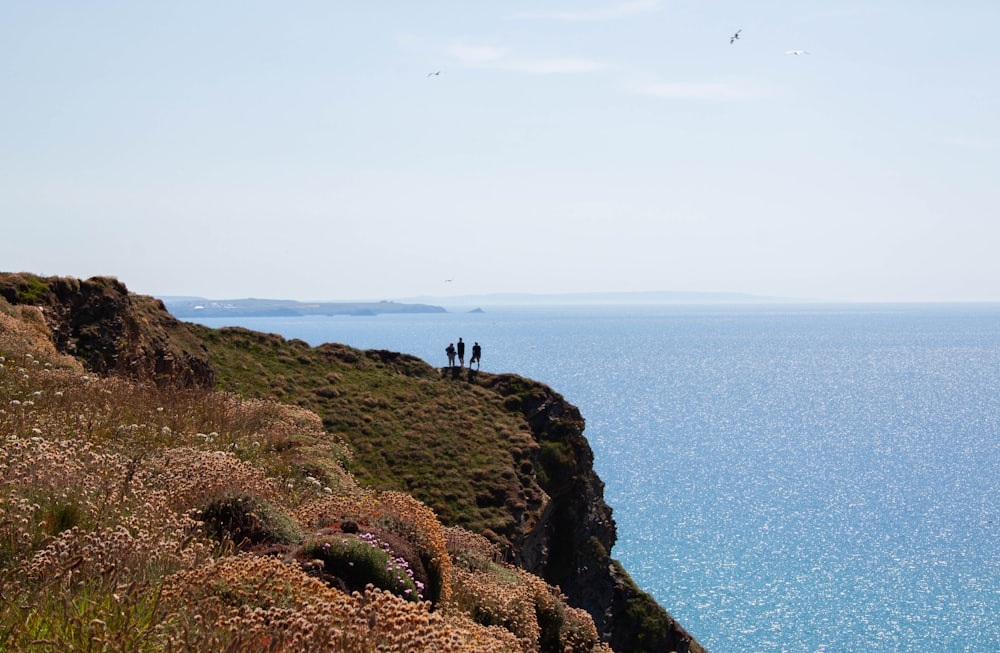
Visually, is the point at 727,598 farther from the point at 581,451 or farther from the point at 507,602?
the point at 507,602

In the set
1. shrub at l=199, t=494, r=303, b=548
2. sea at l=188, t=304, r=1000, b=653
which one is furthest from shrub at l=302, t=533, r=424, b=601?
sea at l=188, t=304, r=1000, b=653

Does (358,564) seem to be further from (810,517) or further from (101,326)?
(810,517)

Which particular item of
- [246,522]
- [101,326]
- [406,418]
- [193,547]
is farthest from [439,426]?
[193,547]

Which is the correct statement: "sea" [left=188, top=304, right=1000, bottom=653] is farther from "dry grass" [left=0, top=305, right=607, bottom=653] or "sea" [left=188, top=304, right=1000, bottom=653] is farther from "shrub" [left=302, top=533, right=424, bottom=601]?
"shrub" [left=302, top=533, right=424, bottom=601]

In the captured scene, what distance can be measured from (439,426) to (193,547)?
29.2 metres

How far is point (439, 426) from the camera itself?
1441 inches

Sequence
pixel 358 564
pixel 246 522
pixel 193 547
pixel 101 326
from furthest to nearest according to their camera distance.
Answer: pixel 101 326, pixel 246 522, pixel 358 564, pixel 193 547

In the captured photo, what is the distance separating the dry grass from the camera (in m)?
5.64

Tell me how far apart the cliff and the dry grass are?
29.6 ft

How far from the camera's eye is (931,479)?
286ft

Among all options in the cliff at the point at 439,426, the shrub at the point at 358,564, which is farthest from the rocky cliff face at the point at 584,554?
the shrub at the point at 358,564

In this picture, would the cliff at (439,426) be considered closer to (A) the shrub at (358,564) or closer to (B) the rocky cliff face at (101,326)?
(B) the rocky cliff face at (101,326)

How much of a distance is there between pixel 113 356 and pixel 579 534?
18483 mm

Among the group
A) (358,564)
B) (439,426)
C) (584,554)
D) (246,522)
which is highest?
(246,522)
